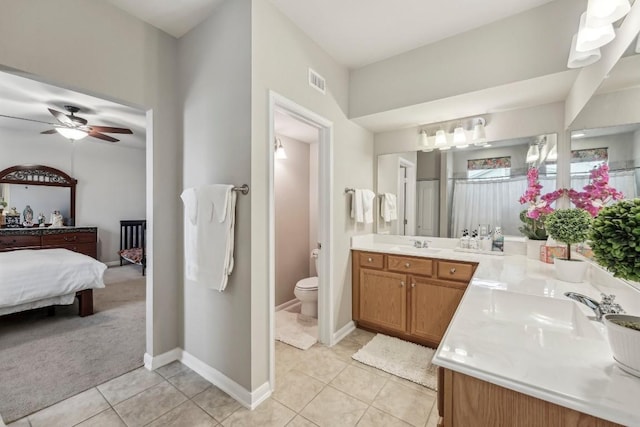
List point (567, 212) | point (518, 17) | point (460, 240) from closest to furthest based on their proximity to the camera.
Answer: point (567, 212), point (518, 17), point (460, 240)

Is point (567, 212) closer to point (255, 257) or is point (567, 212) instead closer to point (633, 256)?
point (633, 256)

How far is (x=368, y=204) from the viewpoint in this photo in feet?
9.27

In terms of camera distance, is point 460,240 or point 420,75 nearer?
point 420,75

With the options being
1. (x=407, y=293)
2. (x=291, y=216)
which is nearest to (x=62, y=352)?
(x=291, y=216)

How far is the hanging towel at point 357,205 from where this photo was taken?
2.70 m

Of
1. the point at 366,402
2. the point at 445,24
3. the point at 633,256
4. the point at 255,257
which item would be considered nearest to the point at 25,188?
the point at 255,257

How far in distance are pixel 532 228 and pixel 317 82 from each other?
2187 millimetres

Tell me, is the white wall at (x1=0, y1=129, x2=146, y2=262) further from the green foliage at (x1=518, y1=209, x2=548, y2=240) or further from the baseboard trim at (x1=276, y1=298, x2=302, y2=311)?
the green foliage at (x1=518, y1=209, x2=548, y2=240)

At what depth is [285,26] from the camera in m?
1.94

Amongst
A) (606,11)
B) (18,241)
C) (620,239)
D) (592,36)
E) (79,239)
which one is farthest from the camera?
(79,239)

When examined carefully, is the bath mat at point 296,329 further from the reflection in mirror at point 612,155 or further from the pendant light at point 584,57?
the pendant light at point 584,57

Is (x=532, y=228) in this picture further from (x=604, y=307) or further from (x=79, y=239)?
(x=79, y=239)

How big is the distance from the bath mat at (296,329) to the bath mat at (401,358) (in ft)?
1.67

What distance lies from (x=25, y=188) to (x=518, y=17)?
719cm
